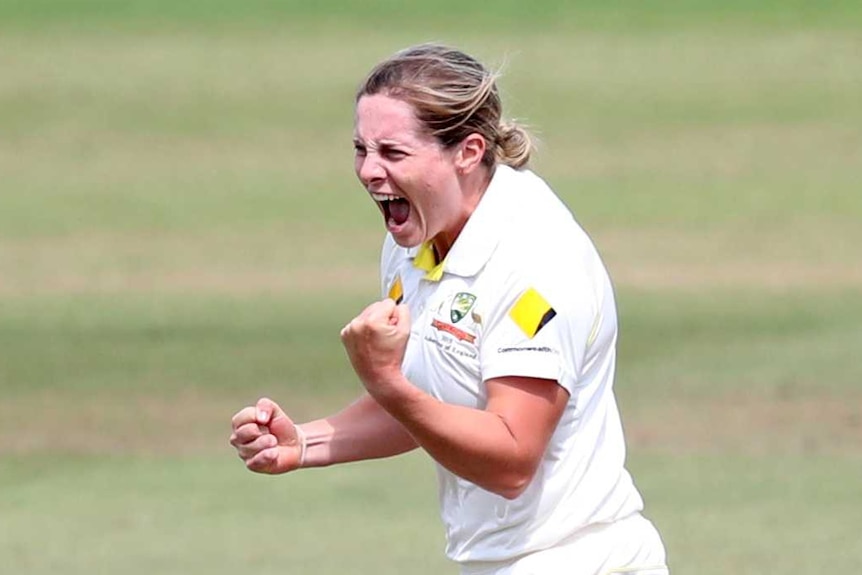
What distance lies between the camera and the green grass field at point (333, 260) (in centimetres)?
906

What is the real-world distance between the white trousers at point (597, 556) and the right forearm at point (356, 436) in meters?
0.48

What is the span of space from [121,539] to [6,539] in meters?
0.51

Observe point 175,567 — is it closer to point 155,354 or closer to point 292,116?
point 155,354

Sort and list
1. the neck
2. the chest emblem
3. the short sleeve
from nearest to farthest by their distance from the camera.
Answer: the short sleeve
the chest emblem
the neck

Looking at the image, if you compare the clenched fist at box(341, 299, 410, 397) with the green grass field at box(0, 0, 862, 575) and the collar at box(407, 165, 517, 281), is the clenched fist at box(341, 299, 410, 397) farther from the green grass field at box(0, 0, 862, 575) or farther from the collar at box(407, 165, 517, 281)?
the green grass field at box(0, 0, 862, 575)

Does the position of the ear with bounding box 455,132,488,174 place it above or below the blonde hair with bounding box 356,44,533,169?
below

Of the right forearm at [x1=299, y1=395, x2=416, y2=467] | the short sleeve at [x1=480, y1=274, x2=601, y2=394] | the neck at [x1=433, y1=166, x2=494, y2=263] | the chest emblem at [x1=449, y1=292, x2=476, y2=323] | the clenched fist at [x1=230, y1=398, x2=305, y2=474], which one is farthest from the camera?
the right forearm at [x1=299, y1=395, x2=416, y2=467]

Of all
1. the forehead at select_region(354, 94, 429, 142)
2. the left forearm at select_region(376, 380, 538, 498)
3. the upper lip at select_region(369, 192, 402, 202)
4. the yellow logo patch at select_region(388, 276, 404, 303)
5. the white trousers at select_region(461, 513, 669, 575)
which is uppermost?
the forehead at select_region(354, 94, 429, 142)

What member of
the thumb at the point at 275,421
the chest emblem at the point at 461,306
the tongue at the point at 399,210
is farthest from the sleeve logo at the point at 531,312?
the thumb at the point at 275,421

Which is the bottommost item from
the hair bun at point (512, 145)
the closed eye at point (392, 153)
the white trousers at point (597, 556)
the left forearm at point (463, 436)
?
the white trousers at point (597, 556)

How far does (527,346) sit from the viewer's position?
3922 mm

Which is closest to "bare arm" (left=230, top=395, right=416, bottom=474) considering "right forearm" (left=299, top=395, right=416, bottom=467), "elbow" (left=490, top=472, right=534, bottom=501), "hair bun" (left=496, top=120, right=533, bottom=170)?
"right forearm" (left=299, top=395, right=416, bottom=467)

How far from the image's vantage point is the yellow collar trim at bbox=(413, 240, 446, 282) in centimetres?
421

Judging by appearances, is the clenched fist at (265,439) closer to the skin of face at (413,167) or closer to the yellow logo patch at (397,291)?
the yellow logo patch at (397,291)
